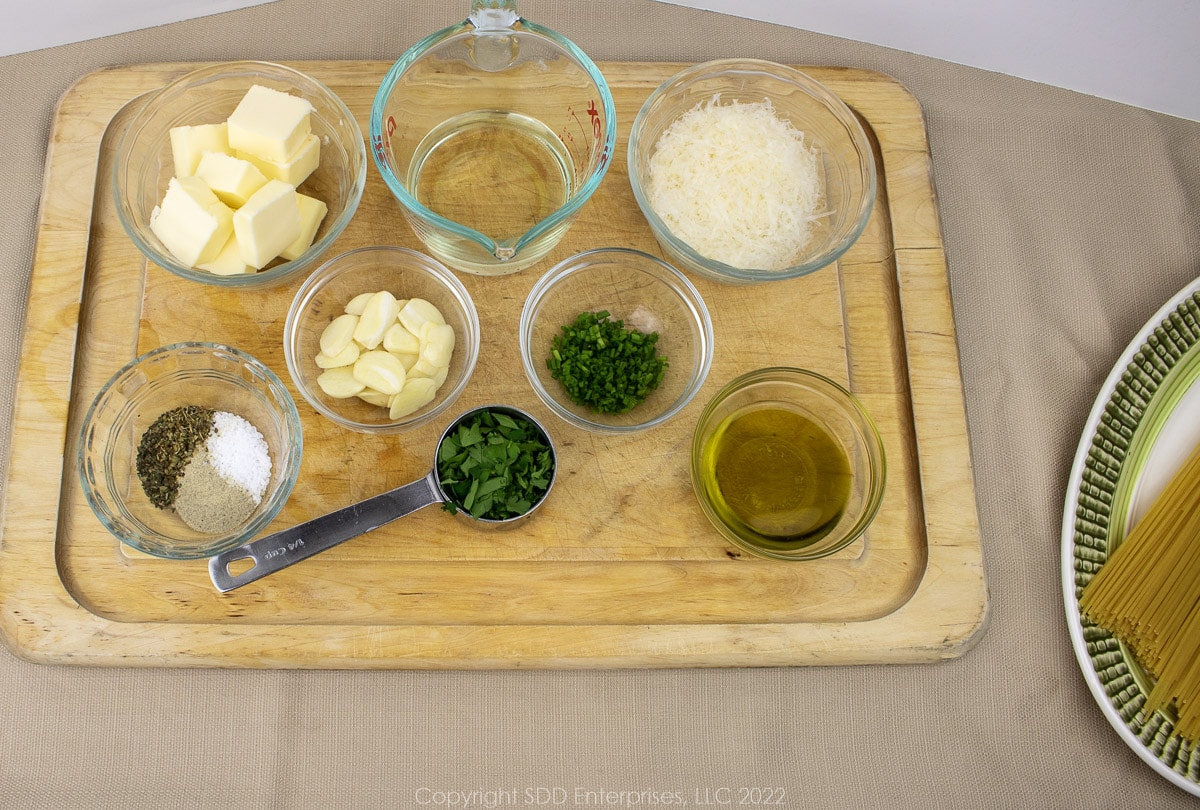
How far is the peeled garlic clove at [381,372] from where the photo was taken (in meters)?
1.35

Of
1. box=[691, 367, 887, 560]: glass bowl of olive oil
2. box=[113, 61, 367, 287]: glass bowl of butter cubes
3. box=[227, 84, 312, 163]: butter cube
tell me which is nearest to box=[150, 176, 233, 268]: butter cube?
box=[113, 61, 367, 287]: glass bowl of butter cubes

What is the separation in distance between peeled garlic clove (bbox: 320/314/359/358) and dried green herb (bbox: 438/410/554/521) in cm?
24

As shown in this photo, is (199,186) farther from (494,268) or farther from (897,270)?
(897,270)

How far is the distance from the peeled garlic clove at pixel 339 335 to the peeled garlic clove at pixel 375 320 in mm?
12

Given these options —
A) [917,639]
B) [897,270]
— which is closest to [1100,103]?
[897,270]

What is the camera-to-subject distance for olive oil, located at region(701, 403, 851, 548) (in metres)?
1.44

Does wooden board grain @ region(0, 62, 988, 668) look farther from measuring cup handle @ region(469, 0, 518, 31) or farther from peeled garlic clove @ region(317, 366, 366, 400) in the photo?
measuring cup handle @ region(469, 0, 518, 31)

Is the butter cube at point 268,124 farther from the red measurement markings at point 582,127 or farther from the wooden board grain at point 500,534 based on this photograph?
the red measurement markings at point 582,127

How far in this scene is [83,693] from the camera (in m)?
1.52

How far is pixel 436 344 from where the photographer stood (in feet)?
4.50

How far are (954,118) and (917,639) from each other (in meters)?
1.14

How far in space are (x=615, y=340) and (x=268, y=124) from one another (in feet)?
2.23

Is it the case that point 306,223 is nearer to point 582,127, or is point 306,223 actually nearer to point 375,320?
point 375,320

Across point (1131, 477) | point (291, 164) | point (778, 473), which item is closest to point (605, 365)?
point (778, 473)
